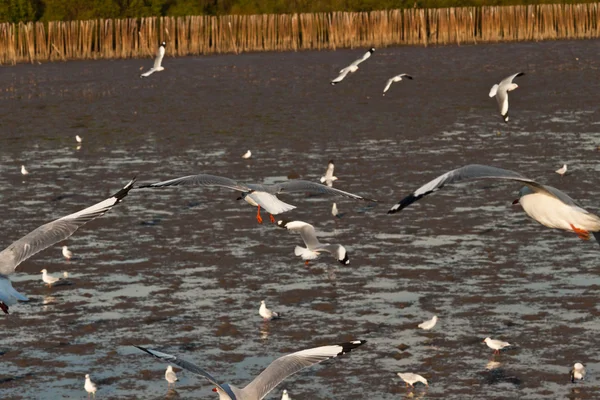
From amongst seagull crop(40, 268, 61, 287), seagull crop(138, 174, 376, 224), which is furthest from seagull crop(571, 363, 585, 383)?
seagull crop(40, 268, 61, 287)

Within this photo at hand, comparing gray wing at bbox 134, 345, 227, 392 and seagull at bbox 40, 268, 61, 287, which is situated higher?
gray wing at bbox 134, 345, 227, 392

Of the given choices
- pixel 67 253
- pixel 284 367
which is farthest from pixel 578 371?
pixel 67 253

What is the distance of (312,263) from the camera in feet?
51.6

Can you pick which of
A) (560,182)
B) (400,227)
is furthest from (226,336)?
(560,182)

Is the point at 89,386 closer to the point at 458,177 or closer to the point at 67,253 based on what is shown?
the point at 458,177

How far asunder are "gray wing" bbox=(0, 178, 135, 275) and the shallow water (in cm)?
108

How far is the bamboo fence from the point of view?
160 ft

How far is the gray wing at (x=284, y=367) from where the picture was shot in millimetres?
9398

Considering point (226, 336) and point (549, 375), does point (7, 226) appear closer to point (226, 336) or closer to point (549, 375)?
point (226, 336)

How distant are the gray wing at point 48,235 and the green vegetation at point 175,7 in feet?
156

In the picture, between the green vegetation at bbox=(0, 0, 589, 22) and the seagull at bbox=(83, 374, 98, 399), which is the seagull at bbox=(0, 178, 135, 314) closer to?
the seagull at bbox=(83, 374, 98, 399)

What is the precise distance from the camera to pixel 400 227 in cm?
1770

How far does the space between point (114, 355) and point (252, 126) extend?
18332mm

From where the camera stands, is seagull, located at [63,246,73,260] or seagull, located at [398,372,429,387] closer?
seagull, located at [398,372,429,387]
